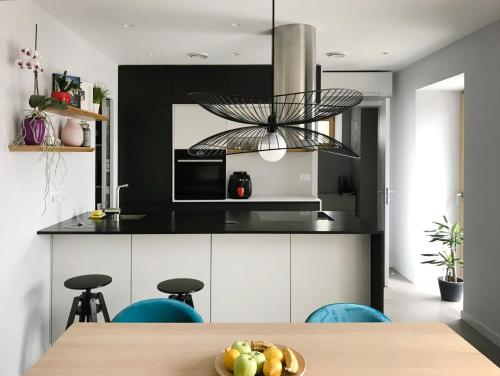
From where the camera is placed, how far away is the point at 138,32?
4086mm

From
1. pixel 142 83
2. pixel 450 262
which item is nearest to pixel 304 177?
pixel 450 262

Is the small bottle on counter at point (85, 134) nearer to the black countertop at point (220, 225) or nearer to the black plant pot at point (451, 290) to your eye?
the black countertop at point (220, 225)

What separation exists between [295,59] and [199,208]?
93.6 inches

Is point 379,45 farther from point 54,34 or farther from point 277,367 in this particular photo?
point 277,367

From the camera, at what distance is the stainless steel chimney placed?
372 centimetres

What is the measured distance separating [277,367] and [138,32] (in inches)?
136

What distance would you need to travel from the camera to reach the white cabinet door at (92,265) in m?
3.44

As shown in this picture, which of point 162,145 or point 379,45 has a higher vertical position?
point 379,45

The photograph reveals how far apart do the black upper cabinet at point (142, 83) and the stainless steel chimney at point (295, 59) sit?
81.2 inches

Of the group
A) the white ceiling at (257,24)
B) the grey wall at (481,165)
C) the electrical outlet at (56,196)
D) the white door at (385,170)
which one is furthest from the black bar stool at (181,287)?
the white door at (385,170)

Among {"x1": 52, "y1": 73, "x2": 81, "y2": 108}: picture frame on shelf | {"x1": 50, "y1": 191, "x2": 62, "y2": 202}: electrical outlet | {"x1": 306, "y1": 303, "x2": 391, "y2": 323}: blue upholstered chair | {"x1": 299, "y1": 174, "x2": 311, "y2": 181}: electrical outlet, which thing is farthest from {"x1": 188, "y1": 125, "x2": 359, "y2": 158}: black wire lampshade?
{"x1": 299, "y1": 174, "x2": 311, "y2": 181}: electrical outlet

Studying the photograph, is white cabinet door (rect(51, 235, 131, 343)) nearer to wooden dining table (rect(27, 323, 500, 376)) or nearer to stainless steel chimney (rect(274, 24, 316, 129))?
wooden dining table (rect(27, 323, 500, 376))

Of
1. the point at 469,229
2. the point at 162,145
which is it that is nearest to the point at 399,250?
the point at 469,229

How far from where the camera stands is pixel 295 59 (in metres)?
3.74
